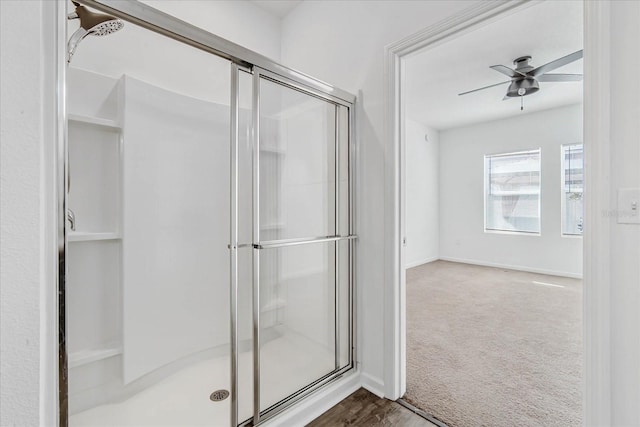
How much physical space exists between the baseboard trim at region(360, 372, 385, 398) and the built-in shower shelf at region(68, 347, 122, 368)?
5.02 feet

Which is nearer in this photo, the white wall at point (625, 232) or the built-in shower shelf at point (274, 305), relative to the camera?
the white wall at point (625, 232)

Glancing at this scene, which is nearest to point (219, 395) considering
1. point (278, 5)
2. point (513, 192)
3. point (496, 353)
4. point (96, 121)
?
point (96, 121)

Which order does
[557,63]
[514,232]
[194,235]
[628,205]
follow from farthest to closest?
[514,232], [557,63], [194,235], [628,205]

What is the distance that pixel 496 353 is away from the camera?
2322 mm

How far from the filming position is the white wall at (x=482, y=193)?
472 centimetres

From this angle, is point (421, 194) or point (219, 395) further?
point (421, 194)

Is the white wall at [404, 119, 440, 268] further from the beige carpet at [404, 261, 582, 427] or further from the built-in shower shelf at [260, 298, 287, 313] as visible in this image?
the built-in shower shelf at [260, 298, 287, 313]

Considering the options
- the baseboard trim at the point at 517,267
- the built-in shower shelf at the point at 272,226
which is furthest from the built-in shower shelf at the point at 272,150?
the baseboard trim at the point at 517,267

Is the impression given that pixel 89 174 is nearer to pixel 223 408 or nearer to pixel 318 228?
pixel 318 228

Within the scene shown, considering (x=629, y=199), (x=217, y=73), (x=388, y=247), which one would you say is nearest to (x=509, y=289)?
(x=388, y=247)

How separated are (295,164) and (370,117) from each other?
0.62 m

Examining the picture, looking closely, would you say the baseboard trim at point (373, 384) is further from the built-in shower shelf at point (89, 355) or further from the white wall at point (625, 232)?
the built-in shower shelf at point (89, 355)

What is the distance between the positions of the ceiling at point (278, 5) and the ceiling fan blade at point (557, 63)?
8.00 ft

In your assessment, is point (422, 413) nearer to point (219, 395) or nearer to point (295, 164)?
point (219, 395)
